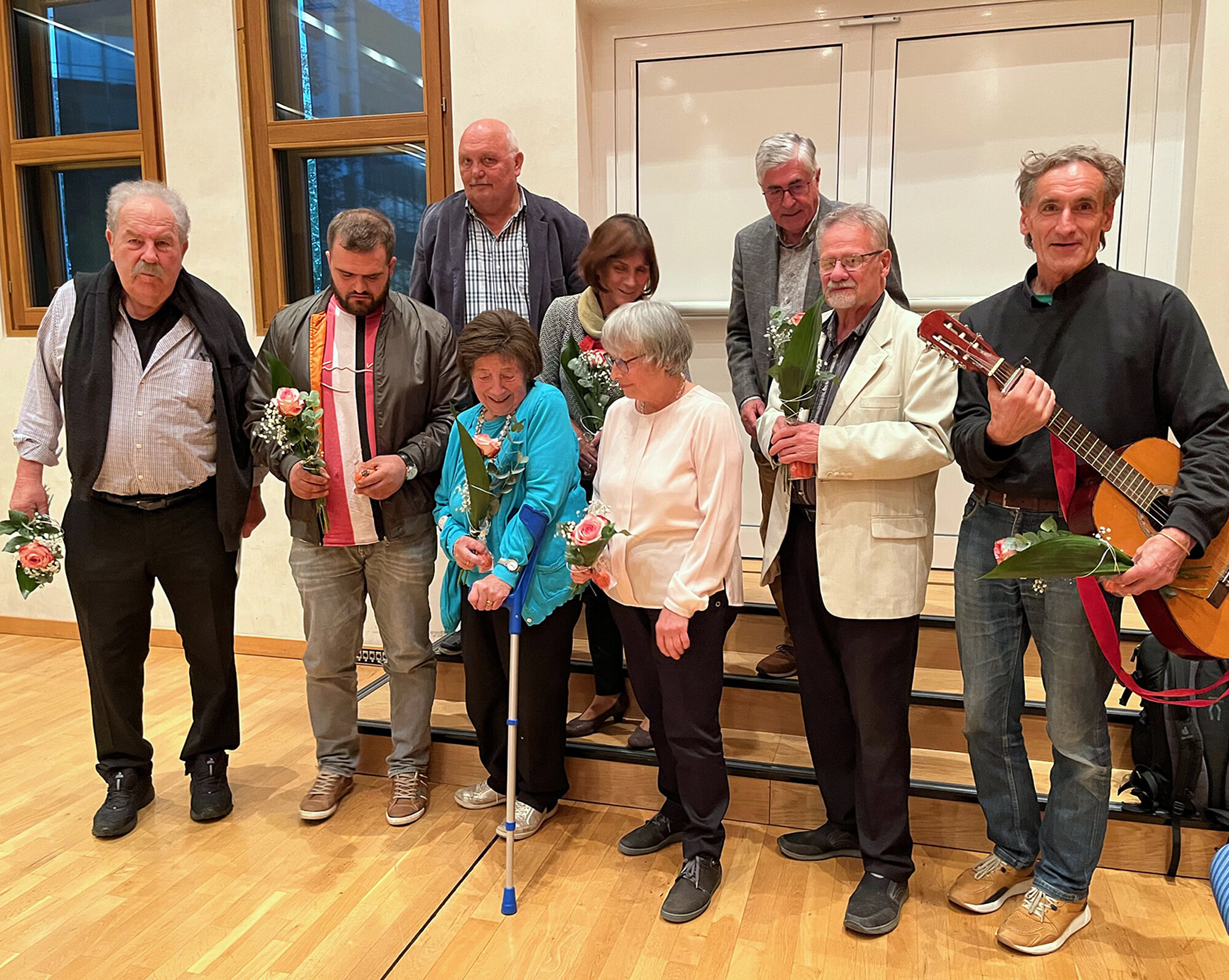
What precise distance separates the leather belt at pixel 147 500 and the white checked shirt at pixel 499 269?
1069 millimetres

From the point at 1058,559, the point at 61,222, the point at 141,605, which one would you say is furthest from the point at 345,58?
the point at 1058,559

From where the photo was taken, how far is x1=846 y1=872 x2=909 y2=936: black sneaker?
2488mm

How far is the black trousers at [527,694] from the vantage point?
2.91m

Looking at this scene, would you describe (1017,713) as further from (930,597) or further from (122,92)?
(122,92)

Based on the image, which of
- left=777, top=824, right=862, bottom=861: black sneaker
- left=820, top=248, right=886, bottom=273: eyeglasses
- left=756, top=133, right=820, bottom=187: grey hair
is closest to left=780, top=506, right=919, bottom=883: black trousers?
left=777, top=824, right=862, bottom=861: black sneaker

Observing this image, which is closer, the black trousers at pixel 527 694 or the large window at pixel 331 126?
the black trousers at pixel 527 694

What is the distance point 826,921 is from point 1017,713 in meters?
0.73

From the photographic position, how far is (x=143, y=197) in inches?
115

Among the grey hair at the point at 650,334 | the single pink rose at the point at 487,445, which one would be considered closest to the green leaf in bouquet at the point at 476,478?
the single pink rose at the point at 487,445

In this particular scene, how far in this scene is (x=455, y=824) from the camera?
313 cm

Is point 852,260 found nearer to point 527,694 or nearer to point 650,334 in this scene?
point 650,334

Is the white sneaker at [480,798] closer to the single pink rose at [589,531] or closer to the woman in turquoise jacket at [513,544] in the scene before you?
the woman in turquoise jacket at [513,544]

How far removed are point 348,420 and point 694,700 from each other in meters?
1.33

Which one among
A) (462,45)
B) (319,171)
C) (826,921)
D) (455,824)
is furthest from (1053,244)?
(319,171)
